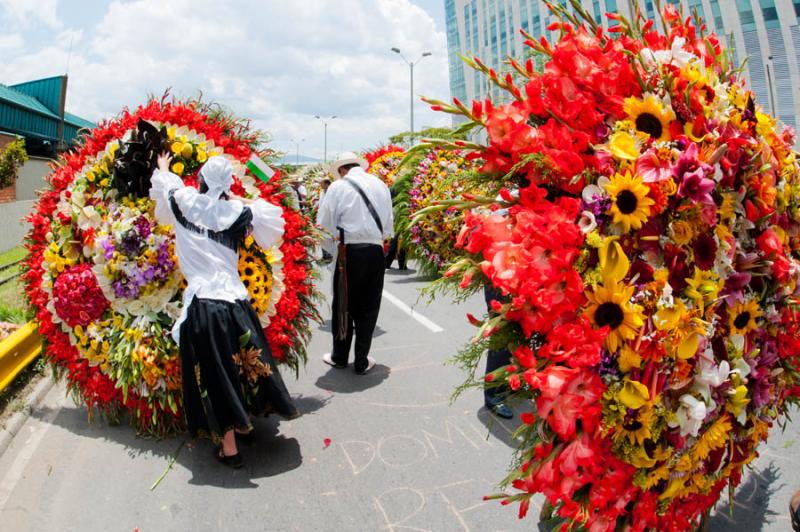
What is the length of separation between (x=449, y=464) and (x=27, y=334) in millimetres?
Result: 4034

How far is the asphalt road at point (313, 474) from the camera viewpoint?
133 inches

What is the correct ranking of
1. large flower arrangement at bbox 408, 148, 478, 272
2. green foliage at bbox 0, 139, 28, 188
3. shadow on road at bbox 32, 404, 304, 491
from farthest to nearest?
green foliage at bbox 0, 139, 28, 188 → large flower arrangement at bbox 408, 148, 478, 272 → shadow on road at bbox 32, 404, 304, 491

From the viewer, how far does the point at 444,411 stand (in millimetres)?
4844

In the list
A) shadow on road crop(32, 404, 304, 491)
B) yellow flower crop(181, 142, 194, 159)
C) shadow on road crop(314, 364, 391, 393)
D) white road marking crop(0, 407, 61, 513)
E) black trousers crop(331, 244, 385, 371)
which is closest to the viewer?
white road marking crop(0, 407, 61, 513)

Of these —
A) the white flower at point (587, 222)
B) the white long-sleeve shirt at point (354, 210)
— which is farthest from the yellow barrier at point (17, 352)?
the white flower at point (587, 222)

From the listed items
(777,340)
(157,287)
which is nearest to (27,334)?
(157,287)

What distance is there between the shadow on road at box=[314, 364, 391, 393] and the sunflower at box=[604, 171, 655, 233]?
3.71 metres

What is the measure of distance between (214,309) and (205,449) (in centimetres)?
112

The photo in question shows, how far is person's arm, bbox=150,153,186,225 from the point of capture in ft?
12.9

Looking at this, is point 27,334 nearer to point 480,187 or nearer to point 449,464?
point 449,464

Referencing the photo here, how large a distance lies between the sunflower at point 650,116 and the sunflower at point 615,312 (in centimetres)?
60

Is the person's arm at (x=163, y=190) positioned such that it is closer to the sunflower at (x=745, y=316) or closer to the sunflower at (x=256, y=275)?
the sunflower at (x=256, y=275)

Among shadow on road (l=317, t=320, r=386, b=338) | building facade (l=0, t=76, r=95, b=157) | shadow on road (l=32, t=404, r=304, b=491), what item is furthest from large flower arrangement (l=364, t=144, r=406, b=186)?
building facade (l=0, t=76, r=95, b=157)

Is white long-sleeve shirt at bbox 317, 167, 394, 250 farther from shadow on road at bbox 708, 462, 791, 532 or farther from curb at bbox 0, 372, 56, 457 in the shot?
shadow on road at bbox 708, 462, 791, 532
